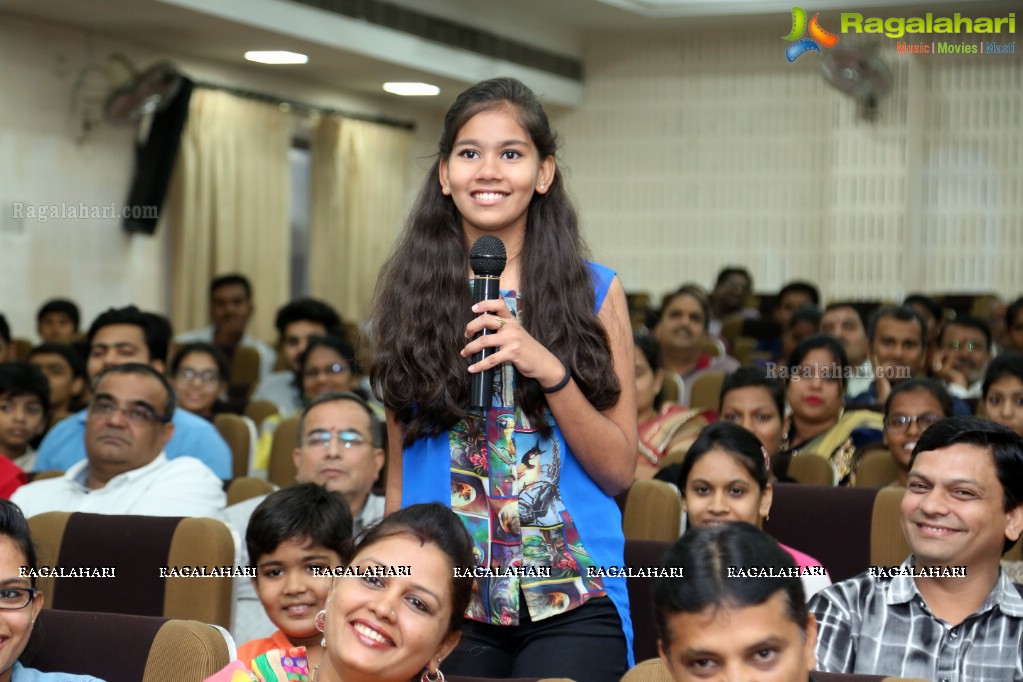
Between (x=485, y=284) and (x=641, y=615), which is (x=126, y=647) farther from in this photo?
(x=641, y=615)

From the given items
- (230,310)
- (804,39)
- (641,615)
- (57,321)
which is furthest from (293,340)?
(804,39)

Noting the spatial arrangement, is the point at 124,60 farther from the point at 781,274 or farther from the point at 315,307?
the point at 781,274

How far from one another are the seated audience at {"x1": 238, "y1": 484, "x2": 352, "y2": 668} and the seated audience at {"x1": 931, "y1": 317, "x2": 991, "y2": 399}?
3937 millimetres

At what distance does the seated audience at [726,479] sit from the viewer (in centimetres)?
319

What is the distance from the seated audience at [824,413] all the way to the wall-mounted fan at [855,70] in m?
5.18

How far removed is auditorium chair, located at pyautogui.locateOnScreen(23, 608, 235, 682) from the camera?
214 centimetres

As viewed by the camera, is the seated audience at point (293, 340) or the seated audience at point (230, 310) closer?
the seated audience at point (293, 340)

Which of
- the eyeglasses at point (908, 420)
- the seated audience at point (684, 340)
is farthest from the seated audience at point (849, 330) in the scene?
the eyeglasses at point (908, 420)

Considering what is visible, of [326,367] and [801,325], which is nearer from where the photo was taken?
[326,367]

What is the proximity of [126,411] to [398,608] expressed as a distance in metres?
2.29

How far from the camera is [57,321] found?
7785 mm

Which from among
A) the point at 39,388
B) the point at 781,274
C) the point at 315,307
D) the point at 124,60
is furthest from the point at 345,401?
the point at 781,274

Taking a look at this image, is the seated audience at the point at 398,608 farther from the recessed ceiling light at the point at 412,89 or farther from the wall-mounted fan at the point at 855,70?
the recessed ceiling light at the point at 412,89

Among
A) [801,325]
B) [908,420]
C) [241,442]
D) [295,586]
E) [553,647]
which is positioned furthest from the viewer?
[801,325]
